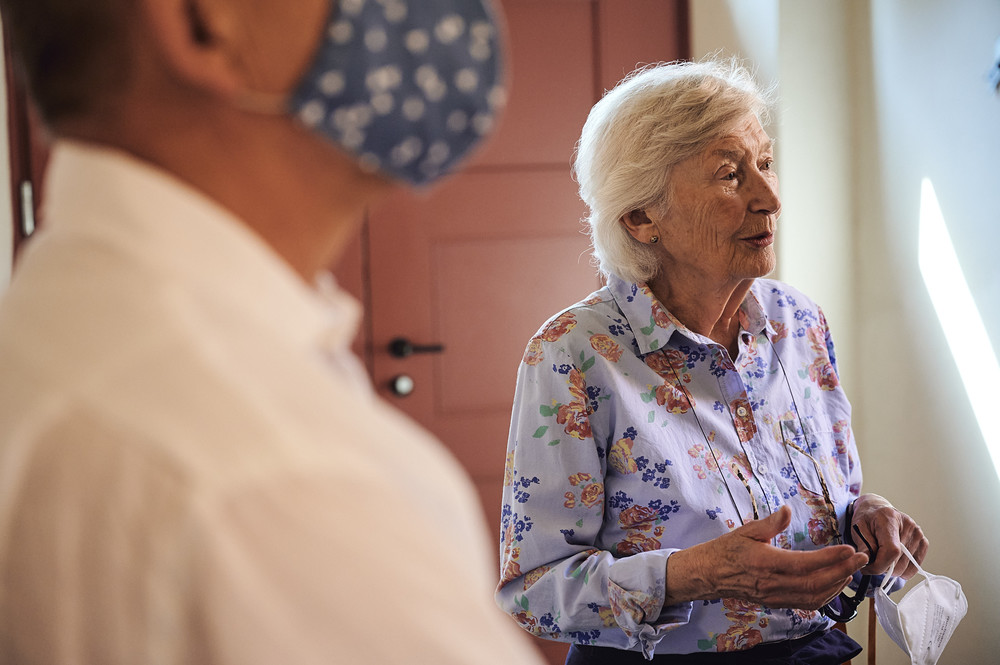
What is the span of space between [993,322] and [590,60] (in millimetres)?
1489

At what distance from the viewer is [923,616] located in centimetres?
→ 148

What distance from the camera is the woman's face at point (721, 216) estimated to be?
4.91 feet

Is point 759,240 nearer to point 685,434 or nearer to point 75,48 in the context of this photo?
point 685,434

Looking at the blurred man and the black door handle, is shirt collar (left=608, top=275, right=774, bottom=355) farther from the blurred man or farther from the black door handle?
the black door handle

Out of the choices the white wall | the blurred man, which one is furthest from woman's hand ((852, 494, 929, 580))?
the blurred man

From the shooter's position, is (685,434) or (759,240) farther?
(759,240)

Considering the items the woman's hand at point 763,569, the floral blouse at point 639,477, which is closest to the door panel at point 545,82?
the floral blouse at point 639,477

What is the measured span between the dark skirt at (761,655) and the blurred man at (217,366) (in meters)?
0.99

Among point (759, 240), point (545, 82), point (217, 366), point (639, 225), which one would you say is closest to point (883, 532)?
point (759, 240)

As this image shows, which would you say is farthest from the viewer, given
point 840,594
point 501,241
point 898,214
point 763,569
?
point 501,241

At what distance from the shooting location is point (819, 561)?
1.16 m

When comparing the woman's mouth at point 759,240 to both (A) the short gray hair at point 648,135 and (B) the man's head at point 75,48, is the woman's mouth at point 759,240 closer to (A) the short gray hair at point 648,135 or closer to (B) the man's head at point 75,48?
(A) the short gray hair at point 648,135

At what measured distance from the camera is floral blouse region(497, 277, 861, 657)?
1276 millimetres

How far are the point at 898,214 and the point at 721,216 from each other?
42.2 inches
